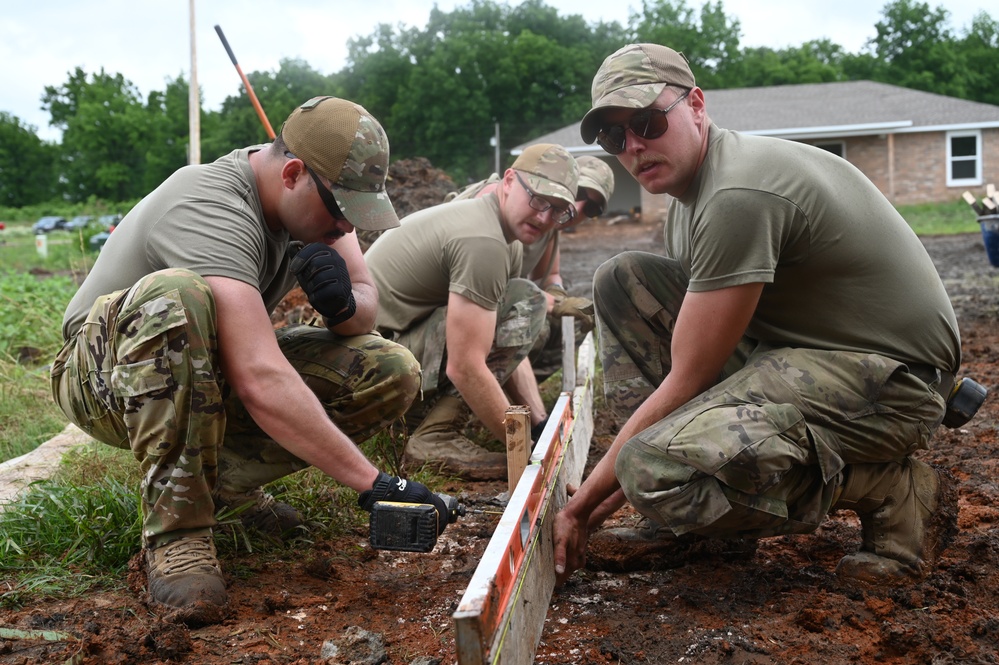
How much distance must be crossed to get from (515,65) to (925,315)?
40928 mm

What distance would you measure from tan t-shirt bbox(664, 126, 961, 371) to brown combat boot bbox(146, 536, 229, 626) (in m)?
1.63

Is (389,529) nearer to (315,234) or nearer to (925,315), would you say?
(315,234)

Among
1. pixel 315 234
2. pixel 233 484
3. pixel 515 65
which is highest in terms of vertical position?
pixel 515 65

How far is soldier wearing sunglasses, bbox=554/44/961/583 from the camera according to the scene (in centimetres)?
254

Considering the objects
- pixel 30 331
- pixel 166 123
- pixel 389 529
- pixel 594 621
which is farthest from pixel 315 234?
pixel 166 123

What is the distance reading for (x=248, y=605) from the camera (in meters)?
2.72

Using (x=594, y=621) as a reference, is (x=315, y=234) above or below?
above

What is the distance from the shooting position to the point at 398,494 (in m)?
2.61

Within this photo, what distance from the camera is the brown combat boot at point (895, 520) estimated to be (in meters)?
2.73

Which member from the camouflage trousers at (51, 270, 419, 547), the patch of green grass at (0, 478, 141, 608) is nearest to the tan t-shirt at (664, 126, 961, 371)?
the camouflage trousers at (51, 270, 419, 547)

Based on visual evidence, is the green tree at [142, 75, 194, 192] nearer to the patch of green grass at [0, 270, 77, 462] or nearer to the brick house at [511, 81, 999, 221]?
the brick house at [511, 81, 999, 221]

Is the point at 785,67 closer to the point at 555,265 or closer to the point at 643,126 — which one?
the point at 555,265

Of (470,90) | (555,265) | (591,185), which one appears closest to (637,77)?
(591,185)

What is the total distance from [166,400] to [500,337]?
2061mm
